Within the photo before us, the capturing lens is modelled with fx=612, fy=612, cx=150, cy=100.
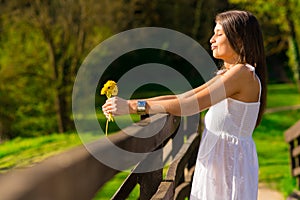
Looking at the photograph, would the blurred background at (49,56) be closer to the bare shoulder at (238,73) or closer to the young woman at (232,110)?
the young woman at (232,110)

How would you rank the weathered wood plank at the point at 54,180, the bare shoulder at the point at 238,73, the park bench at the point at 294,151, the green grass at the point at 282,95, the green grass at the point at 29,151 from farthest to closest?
the green grass at the point at 282,95
the park bench at the point at 294,151
the green grass at the point at 29,151
the bare shoulder at the point at 238,73
the weathered wood plank at the point at 54,180

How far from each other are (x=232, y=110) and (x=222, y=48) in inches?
12.2

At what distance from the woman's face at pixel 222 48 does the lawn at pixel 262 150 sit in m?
0.93

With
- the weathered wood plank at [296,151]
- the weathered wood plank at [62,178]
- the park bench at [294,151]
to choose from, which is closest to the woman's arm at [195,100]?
the weathered wood plank at [62,178]

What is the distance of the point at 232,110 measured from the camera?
302cm

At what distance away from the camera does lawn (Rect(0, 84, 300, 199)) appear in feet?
25.2

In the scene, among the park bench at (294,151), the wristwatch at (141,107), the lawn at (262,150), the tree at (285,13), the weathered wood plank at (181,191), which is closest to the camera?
the wristwatch at (141,107)

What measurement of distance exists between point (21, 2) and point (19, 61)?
177 centimetres

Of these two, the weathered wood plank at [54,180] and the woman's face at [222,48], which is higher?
the woman's face at [222,48]

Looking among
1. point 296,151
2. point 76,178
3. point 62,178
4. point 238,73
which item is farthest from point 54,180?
point 296,151

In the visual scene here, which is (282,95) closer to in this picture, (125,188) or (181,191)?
(181,191)

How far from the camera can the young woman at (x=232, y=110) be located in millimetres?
2914

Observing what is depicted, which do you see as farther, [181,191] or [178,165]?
[181,191]

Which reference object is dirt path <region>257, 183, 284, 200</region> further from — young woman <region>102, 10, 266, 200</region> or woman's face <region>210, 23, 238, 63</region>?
woman's face <region>210, 23, 238, 63</region>
